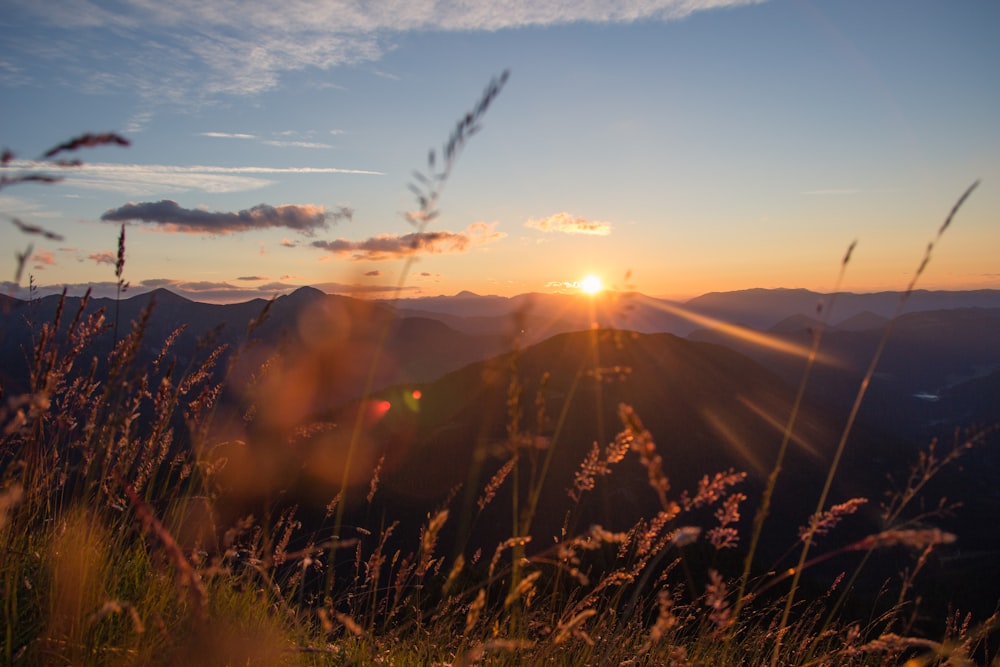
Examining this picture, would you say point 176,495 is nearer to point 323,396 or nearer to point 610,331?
point 323,396

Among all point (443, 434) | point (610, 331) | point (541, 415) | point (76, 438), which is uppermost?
point (610, 331)

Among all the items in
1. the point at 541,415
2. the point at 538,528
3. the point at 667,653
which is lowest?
the point at 538,528

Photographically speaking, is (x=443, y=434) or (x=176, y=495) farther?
(x=443, y=434)

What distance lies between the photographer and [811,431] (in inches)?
5113

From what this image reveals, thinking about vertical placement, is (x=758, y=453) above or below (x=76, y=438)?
below

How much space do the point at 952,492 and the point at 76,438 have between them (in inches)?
5834

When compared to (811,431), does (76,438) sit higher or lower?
higher

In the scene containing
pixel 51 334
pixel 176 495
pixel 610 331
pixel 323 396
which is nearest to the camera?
pixel 610 331

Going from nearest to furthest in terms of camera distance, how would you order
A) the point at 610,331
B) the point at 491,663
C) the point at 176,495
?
the point at 610,331 < the point at 491,663 < the point at 176,495

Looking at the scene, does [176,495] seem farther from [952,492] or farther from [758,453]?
[952,492]

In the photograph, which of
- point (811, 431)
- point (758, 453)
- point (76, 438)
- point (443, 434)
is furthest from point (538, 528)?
point (76, 438)

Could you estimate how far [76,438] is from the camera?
2863 millimetres

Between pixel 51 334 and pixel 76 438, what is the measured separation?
24.2 inches

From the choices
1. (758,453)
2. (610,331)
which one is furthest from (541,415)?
(758,453)
